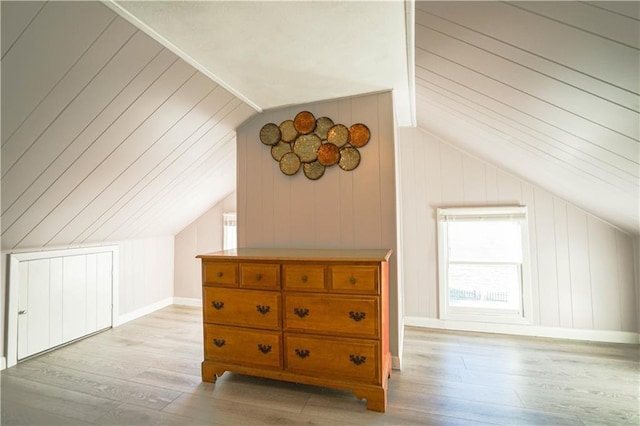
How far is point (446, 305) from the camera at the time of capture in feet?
10.4

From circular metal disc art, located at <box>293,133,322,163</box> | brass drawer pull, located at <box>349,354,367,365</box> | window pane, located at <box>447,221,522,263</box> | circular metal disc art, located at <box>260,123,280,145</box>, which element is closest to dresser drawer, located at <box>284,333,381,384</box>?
brass drawer pull, located at <box>349,354,367,365</box>

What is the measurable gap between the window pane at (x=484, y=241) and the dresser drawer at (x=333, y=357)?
→ 189 centimetres

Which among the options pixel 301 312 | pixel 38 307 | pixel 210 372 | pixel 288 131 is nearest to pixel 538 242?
pixel 301 312

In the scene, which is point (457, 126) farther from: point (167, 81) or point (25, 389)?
point (25, 389)

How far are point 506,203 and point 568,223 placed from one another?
58cm

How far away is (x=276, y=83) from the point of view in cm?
217

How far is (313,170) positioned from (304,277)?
1.02 meters

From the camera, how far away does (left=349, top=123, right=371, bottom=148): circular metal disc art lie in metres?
2.38

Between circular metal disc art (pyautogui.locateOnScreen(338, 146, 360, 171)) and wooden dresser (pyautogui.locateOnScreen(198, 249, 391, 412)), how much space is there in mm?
832

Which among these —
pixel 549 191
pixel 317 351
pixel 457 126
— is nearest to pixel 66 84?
pixel 317 351

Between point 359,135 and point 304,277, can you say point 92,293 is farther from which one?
point 359,135

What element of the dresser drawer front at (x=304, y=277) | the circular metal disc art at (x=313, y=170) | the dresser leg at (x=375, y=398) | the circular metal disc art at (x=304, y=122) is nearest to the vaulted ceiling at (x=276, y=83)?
the circular metal disc art at (x=304, y=122)

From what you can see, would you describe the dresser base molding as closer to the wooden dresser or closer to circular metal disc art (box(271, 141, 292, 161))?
the wooden dresser

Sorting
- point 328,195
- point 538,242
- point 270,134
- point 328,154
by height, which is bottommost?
point 538,242
